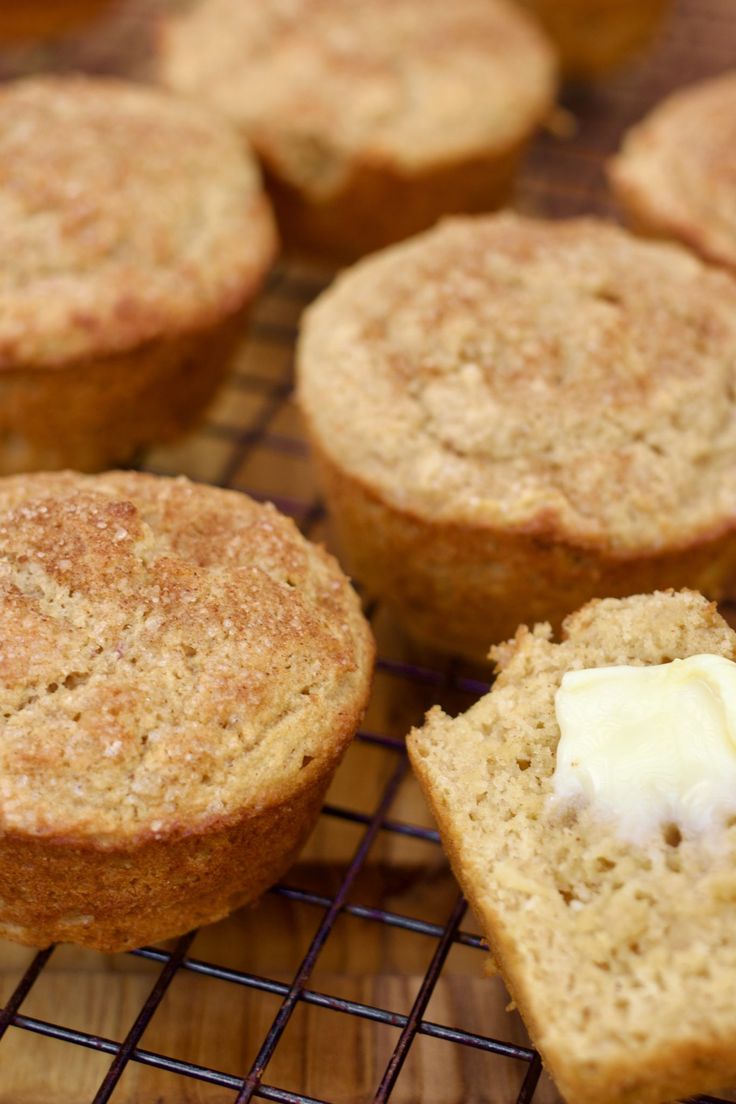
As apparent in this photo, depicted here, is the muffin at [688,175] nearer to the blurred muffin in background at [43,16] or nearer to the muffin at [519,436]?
the muffin at [519,436]

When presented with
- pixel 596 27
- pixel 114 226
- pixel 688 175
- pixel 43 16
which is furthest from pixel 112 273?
pixel 596 27

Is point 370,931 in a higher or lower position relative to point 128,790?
lower

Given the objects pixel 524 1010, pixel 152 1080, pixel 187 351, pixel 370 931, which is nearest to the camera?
pixel 524 1010


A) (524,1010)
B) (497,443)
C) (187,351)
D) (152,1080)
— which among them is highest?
(497,443)

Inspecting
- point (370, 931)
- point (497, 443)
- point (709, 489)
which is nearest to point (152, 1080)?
point (370, 931)

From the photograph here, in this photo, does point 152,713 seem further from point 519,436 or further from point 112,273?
point 112,273

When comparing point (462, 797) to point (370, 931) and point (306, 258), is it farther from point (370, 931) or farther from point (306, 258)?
point (306, 258)

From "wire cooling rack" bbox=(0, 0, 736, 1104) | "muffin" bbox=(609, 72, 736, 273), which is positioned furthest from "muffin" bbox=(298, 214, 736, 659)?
"muffin" bbox=(609, 72, 736, 273)

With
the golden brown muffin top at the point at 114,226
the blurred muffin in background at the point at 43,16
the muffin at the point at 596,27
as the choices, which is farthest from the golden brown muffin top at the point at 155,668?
the muffin at the point at 596,27
